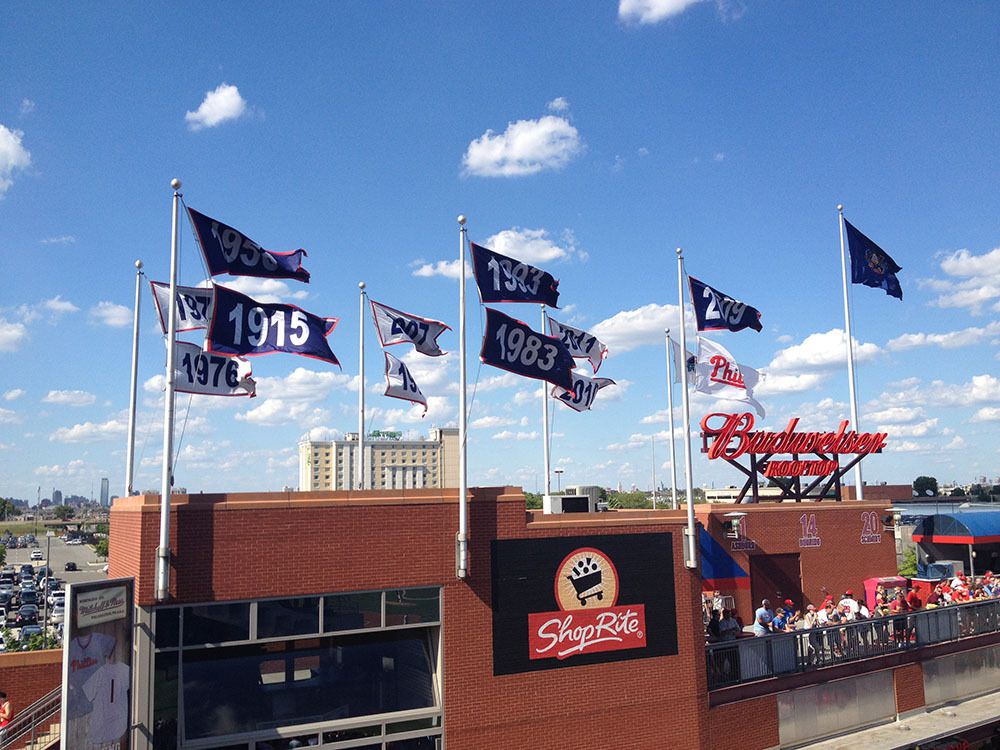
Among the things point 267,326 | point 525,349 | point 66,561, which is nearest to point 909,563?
point 525,349

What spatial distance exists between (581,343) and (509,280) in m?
7.52

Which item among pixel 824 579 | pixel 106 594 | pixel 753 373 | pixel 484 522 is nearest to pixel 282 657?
pixel 106 594

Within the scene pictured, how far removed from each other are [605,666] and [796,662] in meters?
6.07

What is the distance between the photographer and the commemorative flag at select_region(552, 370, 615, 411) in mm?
24156

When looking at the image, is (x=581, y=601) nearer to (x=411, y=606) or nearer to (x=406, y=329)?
(x=411, y=606)

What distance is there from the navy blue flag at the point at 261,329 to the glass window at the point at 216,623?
4617 millimetres

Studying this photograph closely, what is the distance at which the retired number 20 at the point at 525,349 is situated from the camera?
17078 millimetres

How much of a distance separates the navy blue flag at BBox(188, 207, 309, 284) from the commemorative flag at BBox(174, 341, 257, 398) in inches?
75.0

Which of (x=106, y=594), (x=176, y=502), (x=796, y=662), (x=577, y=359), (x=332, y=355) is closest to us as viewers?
(x=106, y=594)

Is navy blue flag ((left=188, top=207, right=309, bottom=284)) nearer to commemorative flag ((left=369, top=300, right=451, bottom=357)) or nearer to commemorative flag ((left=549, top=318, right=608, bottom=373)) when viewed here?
commemorative flag ((left=369, top=300, right=451, bottom=357))

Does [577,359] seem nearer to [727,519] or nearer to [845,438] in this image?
[727,519]

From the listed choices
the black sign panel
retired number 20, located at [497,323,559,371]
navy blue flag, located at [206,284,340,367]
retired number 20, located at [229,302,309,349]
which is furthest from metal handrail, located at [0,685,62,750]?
retired number 20, located at [497,323,559,371]

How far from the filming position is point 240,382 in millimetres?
17156

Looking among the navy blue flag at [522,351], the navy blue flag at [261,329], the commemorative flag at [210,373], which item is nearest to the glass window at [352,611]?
the navy blue flag at [261,329]
